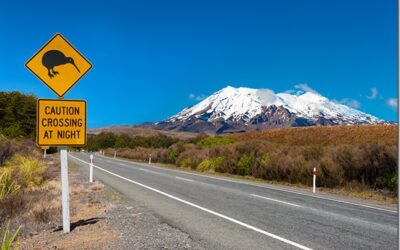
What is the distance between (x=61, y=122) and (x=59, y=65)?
3.61 ft

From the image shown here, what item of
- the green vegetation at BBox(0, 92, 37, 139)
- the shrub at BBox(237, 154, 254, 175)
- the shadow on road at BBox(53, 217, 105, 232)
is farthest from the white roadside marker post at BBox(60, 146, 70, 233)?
the green vegetation at BBox(0, 92, 37, 139)

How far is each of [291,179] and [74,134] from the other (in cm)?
1806

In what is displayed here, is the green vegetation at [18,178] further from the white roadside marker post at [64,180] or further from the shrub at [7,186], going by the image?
the white roadside marker post at [64,180]

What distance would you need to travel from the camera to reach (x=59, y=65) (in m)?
8.44

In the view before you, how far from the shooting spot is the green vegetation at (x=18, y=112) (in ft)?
157

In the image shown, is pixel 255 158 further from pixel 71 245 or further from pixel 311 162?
pixel 71 245

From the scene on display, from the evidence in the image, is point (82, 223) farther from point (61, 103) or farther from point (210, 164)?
point (210, 164)

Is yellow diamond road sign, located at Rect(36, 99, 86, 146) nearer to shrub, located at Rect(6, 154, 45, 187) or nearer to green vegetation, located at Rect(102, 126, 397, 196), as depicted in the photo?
shrub, located at Rect(6, 154, 45, 187)

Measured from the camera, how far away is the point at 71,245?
7.68 meters

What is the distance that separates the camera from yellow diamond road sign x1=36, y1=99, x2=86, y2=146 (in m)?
8.20

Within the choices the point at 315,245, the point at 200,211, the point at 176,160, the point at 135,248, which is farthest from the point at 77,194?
the point at 176,160

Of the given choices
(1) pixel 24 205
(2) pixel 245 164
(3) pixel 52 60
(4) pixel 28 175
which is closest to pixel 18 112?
(2) pixel 245 164

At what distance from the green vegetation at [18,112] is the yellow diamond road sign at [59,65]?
40.9m

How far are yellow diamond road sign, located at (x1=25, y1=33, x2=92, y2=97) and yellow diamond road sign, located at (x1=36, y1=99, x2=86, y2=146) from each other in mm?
295
